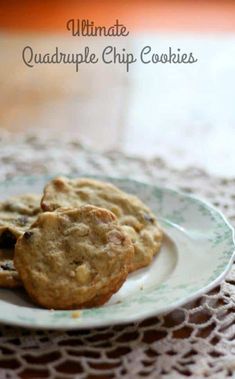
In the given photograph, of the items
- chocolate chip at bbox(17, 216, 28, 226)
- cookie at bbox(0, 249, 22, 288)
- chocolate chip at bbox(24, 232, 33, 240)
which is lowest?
cookie at bbox(0, 249, 22, 288)

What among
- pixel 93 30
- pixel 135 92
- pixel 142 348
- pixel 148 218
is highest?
pixel 93 30

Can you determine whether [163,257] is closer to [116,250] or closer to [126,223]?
[126,223]

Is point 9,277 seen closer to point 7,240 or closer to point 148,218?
point 7,240

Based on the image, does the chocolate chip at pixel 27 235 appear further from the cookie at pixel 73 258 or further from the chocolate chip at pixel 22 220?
the chocolate chip at pixel 22 220

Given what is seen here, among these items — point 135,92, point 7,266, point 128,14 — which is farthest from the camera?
point 128,14

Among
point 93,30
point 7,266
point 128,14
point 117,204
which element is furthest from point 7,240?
point 128,14

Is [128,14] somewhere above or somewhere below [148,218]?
above

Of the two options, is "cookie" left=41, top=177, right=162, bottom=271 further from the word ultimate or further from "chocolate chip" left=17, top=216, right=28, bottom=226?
the word ultimate

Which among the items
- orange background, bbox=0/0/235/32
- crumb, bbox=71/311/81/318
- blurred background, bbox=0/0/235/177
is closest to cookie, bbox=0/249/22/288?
crumb, bbox=71/311/81/318
